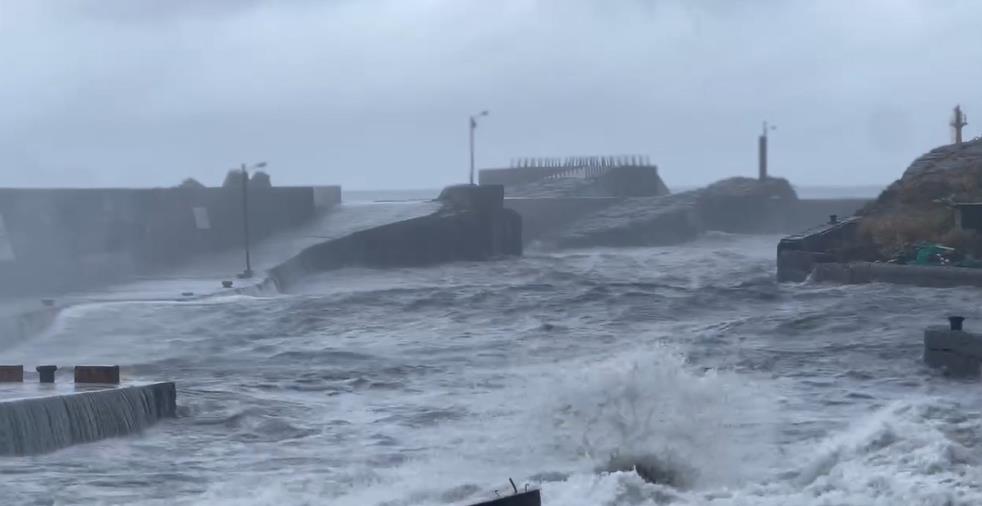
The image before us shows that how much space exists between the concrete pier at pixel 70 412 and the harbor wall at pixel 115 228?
16411 mm

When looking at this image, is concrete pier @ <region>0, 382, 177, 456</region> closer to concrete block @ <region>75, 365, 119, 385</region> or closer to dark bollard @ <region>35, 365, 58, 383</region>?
dark bollard @ <region>35, 365, 58, 383</region>

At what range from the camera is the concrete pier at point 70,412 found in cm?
1233

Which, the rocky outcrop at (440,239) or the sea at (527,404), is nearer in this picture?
the sea at (527,404)

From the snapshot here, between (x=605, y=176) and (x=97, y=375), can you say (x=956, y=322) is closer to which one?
(x=97, y=375)

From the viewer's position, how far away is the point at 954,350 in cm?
1681

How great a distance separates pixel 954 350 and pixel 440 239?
27.8 metres

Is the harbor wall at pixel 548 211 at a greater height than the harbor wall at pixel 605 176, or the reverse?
the harbor wall at pixel 605 176

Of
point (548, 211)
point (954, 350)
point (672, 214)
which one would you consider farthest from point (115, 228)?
point (672, 214)

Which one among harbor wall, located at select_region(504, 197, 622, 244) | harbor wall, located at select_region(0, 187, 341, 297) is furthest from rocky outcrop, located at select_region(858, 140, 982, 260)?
harbor wall, located at select_region(504, 197, 622, 244)

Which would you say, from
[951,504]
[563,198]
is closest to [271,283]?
[951,504]

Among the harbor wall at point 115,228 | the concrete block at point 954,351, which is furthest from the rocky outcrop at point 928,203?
the harbor wall at point 115,228

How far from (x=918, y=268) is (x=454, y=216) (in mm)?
18284

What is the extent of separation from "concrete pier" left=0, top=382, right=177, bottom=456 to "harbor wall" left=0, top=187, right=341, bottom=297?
16.4 m

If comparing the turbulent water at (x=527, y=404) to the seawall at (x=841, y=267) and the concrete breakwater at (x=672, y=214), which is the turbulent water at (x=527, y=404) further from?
the concrete breakwater at (x=672, y=214)
